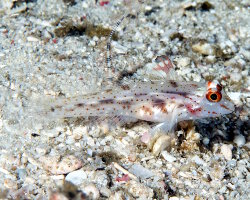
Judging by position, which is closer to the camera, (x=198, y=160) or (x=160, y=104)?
(x=160, y=104)

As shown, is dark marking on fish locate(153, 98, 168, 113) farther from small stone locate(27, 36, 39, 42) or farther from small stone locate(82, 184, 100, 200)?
small stone locate(27, 36, 39, 42)

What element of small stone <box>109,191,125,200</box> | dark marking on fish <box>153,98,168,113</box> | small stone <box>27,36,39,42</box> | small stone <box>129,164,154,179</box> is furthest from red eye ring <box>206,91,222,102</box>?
small stone <box>27,36,39,42</box>

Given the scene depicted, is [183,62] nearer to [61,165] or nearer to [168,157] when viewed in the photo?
[168,157]

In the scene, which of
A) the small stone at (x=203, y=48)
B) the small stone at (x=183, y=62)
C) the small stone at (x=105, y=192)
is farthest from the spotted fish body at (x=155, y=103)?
the small stone at (x=203, y=48)

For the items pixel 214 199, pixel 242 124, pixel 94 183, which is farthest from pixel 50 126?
pixel 242 124

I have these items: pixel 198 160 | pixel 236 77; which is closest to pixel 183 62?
pixel 236 77

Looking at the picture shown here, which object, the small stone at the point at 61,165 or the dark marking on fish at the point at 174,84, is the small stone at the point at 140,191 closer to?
the small stone at the point at 61,165
